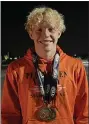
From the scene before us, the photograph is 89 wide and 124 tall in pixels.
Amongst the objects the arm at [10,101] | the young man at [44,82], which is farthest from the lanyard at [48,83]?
the arm at [10,101]

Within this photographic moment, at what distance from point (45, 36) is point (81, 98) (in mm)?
257

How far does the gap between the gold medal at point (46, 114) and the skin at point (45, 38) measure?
0.17 m

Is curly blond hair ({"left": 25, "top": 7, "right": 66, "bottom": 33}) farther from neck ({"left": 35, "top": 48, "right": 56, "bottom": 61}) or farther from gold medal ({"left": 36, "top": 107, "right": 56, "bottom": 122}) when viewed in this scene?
gold medal ({"left": 36, "top": 107, "right": 56, "bottom": 122})

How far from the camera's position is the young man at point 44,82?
754 mm

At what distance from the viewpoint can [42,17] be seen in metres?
0.77

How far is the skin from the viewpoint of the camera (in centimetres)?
76

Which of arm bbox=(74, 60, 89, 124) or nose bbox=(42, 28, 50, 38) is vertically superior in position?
nose bbox=(42, 28, 50, 38)

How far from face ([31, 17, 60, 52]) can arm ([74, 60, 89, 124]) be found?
0.44 ft

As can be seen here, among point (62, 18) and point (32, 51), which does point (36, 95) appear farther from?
point (62, 18)

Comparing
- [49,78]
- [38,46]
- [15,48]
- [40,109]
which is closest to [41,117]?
[40,109]

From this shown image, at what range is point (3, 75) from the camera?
2.78 ft

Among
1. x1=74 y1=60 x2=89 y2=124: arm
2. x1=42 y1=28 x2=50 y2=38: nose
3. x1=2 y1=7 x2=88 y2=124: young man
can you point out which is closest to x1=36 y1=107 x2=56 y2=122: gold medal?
x1=2 y1=7 x2=88 y2=124: young man

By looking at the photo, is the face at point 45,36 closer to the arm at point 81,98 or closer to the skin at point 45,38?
the skin at point 45,38

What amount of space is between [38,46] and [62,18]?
146 millimetres
